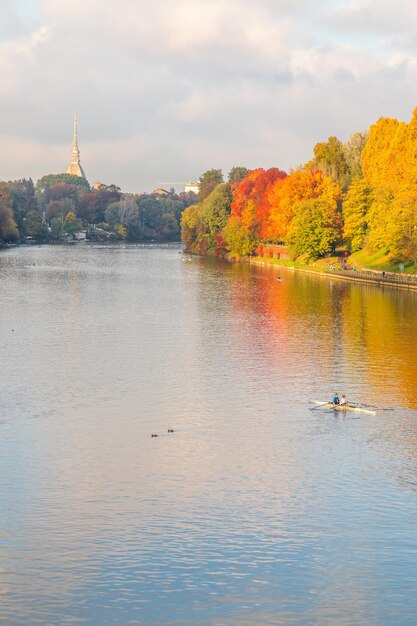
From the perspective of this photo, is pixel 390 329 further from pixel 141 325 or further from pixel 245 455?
pixel 245 455

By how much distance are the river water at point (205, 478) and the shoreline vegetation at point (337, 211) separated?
141 feet

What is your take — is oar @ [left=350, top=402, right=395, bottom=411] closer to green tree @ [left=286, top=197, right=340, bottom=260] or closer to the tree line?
the tree line

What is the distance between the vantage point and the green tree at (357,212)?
439 ft

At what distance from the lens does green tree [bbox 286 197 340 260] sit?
5551 inches

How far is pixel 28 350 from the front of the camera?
63469 mm

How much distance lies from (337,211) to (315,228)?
745cm

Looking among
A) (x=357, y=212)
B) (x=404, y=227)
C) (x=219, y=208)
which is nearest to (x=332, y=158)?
(x=219, y=208)

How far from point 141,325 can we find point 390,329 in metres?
20.5

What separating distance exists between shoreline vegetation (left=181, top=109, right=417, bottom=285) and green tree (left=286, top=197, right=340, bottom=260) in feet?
0.51

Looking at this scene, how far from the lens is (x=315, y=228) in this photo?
14125cm

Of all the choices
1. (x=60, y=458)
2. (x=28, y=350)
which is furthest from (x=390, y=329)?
(x=60, y=458)

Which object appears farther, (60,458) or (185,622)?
(60,458)

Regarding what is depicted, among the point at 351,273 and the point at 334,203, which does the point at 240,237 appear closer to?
the point at 334,203

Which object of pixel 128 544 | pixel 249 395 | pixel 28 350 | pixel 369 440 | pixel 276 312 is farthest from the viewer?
pixel 276 312
